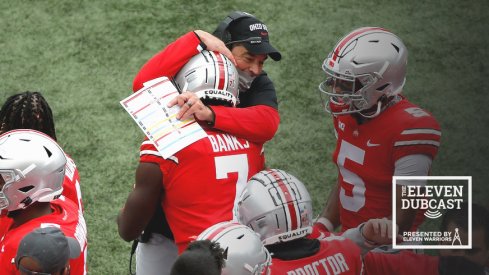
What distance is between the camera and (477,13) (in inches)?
264

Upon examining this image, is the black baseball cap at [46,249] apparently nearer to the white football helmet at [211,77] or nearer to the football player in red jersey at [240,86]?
the football player in red jersey at [240,86]

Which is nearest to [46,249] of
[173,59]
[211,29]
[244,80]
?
[173,59]

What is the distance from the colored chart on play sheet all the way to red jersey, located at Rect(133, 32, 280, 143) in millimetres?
106

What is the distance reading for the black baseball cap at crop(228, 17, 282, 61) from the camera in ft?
→ 11.9

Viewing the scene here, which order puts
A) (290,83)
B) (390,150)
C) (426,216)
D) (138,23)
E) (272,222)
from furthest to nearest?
(138,23) < (290,83) < (426,216) < (390,150) < (272,222)

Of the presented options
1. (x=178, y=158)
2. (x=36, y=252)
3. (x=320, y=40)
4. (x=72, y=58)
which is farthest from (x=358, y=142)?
(x=72, y=58)

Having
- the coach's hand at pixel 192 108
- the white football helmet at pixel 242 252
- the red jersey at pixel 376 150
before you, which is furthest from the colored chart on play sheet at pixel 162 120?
the red jersey at pixel 376 150

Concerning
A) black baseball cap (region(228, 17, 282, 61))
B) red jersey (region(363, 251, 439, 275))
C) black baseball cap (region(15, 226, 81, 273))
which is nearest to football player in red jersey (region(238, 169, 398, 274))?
red jersey (region(363, 251, 439, 275))

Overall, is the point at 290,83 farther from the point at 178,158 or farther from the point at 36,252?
the point at 36,252

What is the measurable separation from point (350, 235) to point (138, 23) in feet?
13.0

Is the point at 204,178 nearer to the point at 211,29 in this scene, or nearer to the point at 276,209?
the point at 276,209

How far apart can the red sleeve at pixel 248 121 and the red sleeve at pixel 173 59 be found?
11.7 inches

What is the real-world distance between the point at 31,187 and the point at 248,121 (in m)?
0.93

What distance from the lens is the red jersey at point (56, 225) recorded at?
10.0 ft
